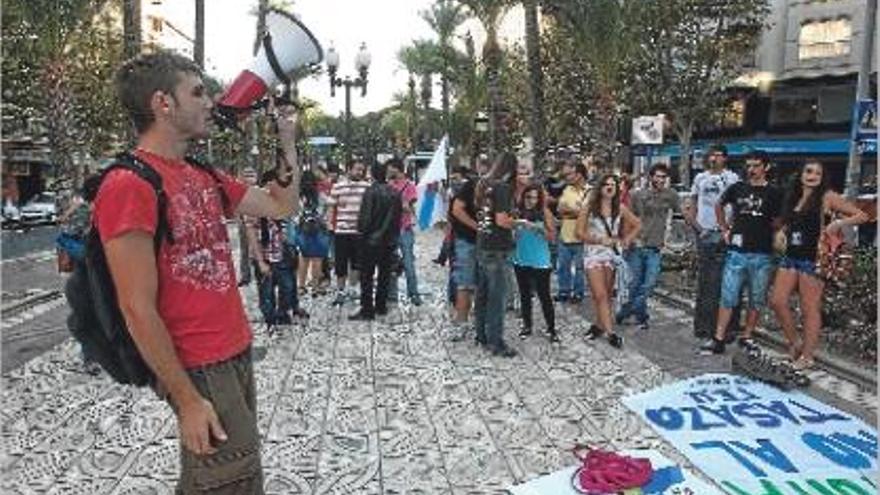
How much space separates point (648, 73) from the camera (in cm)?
2825

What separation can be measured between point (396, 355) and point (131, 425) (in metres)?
2.86

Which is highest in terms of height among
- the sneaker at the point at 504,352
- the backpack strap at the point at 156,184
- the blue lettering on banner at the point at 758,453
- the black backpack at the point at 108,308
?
the backpack strap at the point at 156,184

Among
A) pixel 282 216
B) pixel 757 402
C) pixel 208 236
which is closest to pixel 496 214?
pixel 757 402

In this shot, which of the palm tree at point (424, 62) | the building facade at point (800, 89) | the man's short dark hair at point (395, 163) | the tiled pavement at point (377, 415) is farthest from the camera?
the palm tree at point (424, 62)

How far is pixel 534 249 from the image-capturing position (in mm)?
8727

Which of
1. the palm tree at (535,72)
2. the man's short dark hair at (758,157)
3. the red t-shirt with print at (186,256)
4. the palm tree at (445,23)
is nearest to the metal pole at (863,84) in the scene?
the man's short dark hair at (758,157)

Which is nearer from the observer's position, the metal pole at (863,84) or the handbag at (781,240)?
the handbag at (781,240)

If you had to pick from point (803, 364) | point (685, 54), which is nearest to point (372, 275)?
point (803, 364)

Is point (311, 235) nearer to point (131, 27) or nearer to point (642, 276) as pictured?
point (642, 276)

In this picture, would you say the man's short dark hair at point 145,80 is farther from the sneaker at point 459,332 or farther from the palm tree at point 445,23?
the palm tree at point 445,23

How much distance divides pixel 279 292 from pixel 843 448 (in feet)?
20.1

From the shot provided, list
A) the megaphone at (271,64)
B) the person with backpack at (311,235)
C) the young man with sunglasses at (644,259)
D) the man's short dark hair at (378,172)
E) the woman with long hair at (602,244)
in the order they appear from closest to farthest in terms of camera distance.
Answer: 1. the megaphone at (271,64)
2. the woman with long hair at (602,244)
3. the young man with sunglasses at (644,259)
4. the man's short dark hair at (378,172)
5. the person with backpack at (311,235)

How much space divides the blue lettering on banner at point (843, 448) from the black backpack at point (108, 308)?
422cm

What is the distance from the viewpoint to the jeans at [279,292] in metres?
9.56
